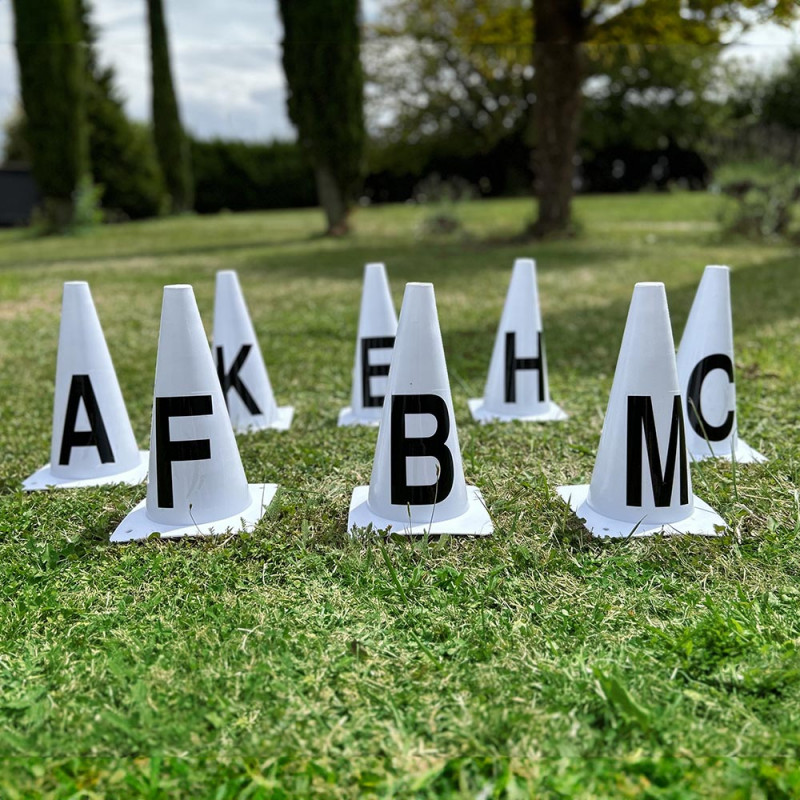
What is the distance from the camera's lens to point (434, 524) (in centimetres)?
255

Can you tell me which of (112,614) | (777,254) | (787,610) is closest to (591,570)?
(787,610)

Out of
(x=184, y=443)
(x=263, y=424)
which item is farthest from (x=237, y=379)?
(x=184, y=443)

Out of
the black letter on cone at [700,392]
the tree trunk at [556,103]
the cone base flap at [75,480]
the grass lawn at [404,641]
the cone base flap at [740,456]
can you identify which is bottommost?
the grass lawn at [404,641]

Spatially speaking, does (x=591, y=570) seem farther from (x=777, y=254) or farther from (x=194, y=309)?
(x=777, y=254)

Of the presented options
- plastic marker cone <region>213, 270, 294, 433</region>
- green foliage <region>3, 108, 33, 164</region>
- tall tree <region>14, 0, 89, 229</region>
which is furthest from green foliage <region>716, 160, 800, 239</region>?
green foliage <region>3, 108, 33, 164</region>

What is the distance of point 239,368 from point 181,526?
1.36 m

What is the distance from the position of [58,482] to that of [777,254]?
10.8 meters

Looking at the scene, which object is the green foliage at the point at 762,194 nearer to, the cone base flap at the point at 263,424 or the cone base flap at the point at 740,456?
the cone base flap at the point at 740,456

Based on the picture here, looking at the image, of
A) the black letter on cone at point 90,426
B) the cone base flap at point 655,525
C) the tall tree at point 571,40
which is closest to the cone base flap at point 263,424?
the black letter on cone at point 90,426

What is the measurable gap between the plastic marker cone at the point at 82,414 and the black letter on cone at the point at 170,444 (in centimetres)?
58

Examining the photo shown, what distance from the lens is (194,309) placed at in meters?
2.64

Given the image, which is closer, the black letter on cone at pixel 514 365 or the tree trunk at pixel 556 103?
the black letter on cone at pixel 514 365

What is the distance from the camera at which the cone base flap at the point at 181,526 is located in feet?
8.32

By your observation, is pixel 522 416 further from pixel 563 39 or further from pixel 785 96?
pixel 785 96
